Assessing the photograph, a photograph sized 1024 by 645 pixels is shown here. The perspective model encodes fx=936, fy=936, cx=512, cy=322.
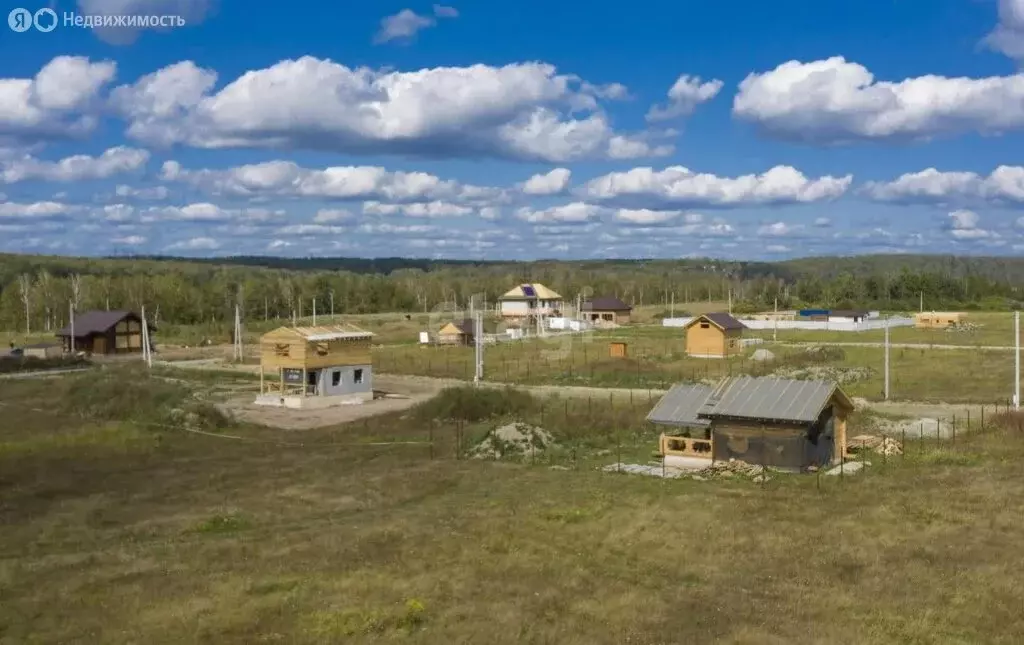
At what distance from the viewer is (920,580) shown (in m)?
16.2

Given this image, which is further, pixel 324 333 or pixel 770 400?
pixel 324 333

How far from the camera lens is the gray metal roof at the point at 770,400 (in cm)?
2594

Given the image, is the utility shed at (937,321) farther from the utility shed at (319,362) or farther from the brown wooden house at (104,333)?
the brown wooden house at (104,333)

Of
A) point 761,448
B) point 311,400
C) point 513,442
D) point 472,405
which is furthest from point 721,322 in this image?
point 761,448

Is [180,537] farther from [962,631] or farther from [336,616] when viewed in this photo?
[962,631]

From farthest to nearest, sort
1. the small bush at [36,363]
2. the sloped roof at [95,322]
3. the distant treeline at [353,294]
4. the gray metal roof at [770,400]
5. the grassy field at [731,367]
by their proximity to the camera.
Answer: the distant treeline at [353,294]
the sloped roof at [95,322]
the small bush at [36,363]
the grassy field at [731,367]
the gray metal roof at [770,400]

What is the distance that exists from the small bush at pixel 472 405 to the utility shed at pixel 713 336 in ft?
86.9

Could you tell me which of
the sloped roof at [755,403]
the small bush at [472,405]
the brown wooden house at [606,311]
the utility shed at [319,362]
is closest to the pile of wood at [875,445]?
the sloped roof at [755,403]

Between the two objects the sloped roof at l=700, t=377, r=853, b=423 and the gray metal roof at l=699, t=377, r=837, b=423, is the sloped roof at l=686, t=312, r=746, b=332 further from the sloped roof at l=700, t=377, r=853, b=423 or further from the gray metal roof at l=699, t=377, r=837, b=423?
the gray metal roof at l=699, t=377, r=837, b=423

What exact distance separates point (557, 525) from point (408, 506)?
4581 millimetres

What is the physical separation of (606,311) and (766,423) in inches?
3086

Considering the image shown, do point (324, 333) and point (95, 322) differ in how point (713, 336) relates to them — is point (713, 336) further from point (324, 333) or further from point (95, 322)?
point (95, 322)

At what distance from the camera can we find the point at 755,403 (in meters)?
26.8

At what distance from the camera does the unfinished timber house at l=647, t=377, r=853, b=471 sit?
1024 inches
